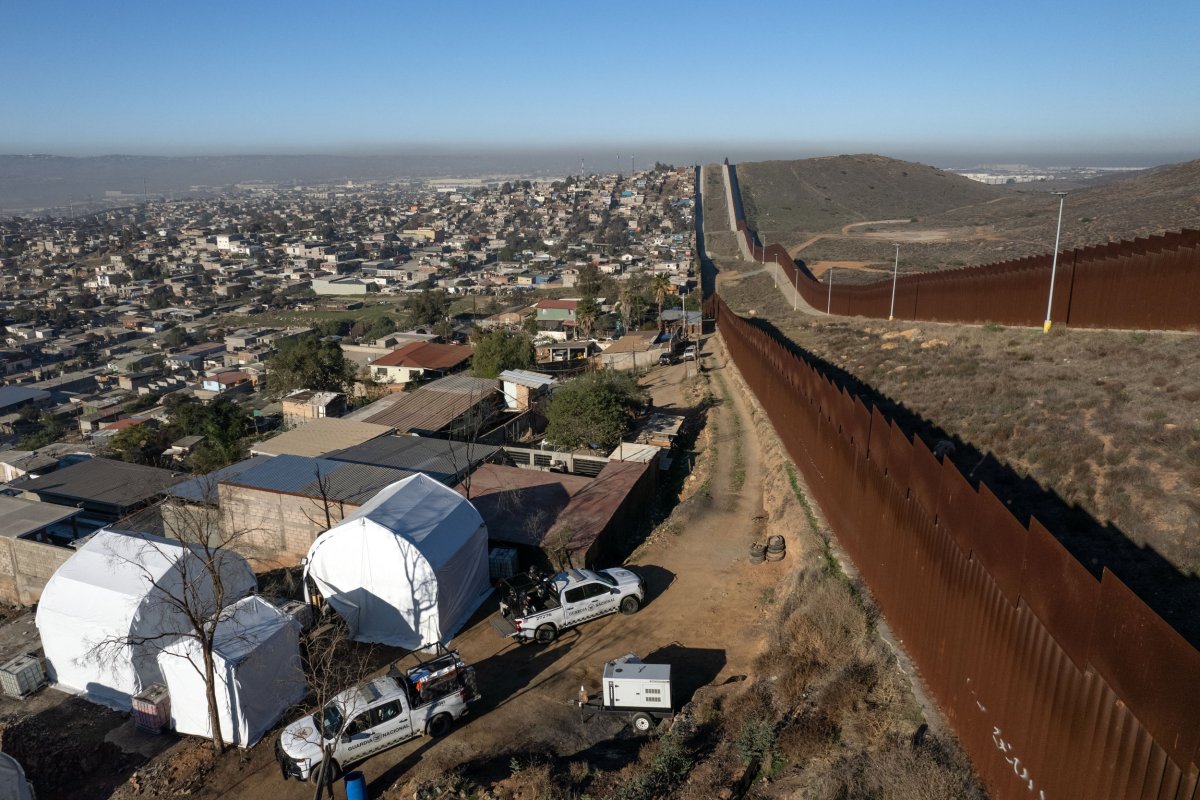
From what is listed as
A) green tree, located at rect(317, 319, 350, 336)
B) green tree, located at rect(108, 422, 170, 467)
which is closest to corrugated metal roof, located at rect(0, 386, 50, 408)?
green tree, located at rect(317, 319, 350, 336)

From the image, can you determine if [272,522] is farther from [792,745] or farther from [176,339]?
[176,339]

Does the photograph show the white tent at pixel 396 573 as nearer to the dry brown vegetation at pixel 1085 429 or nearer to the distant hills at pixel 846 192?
the dry brown vegetation at pixel 1085 429

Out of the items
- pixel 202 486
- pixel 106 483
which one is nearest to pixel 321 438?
pixel 202 486

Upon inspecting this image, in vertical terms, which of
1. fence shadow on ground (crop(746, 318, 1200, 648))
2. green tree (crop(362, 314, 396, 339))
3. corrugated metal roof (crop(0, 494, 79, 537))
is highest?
fence shadow on ground (crop(746, 318, 1200, 648))

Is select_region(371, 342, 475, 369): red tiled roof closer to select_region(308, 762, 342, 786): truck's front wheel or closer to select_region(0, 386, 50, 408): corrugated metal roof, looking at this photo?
select_region(0, 386, 50, 408): corrugated metal roof

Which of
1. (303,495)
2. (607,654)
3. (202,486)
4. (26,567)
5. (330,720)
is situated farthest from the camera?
(202,486)

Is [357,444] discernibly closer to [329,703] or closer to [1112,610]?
[329,703]
